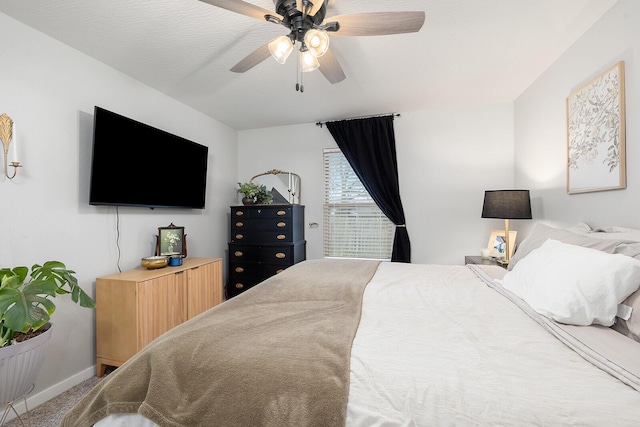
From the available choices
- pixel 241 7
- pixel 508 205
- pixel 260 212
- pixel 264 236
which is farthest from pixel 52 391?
pixel 508 205

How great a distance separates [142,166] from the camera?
240cm

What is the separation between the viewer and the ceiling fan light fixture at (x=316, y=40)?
1445 mm

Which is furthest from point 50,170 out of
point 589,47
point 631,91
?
point 589,47

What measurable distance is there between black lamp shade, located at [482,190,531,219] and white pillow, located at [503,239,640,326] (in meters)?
1.30

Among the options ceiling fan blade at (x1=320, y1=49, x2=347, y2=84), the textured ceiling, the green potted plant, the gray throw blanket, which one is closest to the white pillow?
the gray throw blanket

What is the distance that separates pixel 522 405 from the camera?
2.11ft

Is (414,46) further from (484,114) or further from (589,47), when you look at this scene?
(484,114)

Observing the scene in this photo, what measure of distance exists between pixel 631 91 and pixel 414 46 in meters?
1.30

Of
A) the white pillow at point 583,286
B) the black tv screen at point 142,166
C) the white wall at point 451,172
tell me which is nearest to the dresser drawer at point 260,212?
the black tv screen at point 142,166

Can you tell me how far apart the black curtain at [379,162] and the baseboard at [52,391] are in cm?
308

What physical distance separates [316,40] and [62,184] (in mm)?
2072

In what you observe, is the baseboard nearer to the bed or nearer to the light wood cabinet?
the light wood cabinet

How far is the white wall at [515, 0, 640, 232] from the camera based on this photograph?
151cm

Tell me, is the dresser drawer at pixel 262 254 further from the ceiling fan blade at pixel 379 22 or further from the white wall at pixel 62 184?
the ceiling fan blade at pixel 379 22
